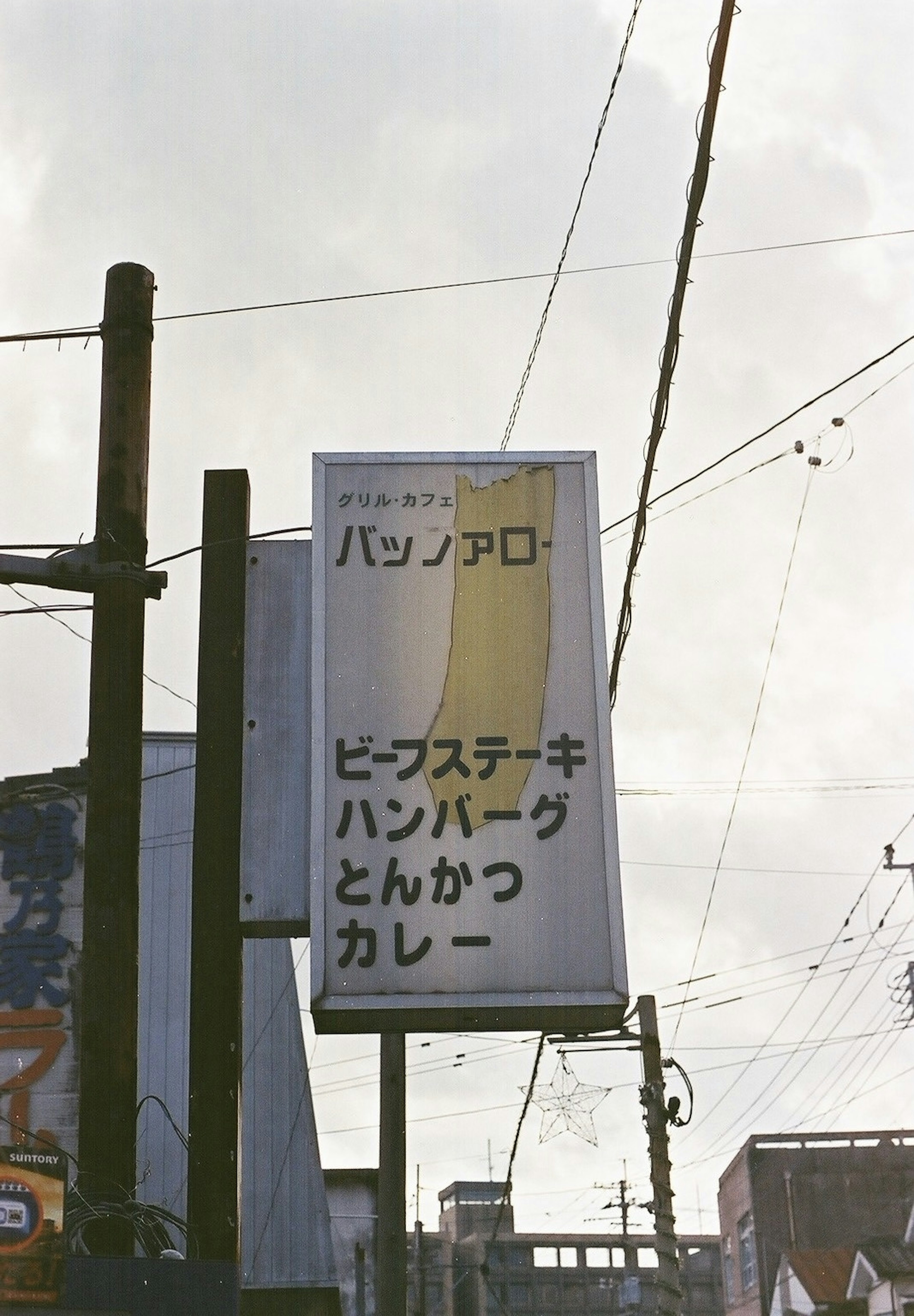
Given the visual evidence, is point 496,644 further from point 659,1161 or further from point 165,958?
point 659,1161

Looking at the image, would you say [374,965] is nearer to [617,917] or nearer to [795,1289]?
[617,917]

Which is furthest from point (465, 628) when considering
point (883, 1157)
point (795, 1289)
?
point (883, 1157)

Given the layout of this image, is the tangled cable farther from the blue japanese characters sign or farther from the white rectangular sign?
the blue japanese characters sign

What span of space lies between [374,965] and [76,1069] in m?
7.41

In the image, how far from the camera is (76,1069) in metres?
13.4

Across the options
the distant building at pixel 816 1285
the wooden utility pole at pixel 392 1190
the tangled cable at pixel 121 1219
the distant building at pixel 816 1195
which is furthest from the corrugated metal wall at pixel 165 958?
the distant building at pixel 816 1195

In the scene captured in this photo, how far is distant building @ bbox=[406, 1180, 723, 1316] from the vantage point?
92500 mm

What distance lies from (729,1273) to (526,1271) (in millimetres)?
40713

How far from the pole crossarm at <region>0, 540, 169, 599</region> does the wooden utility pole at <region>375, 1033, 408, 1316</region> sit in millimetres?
5238

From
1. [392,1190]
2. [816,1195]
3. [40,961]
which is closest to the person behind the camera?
[392,1190]

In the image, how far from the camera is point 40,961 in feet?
44.7

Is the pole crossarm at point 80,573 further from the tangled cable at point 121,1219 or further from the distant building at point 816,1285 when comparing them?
the distant building at point 816,1285

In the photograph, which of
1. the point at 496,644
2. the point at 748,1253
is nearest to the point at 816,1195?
the point at 748,1253

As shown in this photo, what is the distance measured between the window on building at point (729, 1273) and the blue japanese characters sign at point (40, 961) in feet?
169
